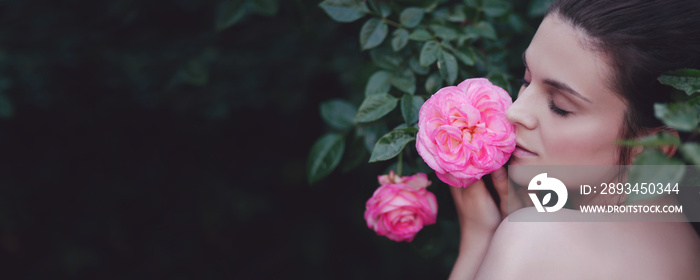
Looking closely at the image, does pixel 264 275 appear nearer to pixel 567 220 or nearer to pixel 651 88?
pixel 567 220

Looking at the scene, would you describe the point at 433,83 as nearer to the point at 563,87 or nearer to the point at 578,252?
the point at 563,87

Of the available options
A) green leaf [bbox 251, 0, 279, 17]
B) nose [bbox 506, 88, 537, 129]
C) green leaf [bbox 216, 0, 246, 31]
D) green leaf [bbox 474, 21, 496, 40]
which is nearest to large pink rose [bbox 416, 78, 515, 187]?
nose [bbox 506, 88, 537, 129]

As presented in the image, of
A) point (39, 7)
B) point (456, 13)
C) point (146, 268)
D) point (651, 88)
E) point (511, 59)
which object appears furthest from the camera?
point (146, 268)

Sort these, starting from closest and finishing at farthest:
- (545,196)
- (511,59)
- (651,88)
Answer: (651,88) < (545,196) < (511,59)

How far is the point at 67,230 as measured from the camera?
2521mm

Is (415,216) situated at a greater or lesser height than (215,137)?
lesser

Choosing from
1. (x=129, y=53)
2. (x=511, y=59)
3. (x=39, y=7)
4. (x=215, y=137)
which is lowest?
(x=511, y=59)

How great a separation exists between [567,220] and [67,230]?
89.7 inches

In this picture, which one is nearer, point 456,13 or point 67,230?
point 456,13

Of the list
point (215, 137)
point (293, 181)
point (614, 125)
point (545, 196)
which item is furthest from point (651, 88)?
point (215, 137)

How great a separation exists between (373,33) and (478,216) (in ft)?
1.71

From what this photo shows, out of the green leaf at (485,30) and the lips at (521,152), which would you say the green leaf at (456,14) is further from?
the lips at (521,152)

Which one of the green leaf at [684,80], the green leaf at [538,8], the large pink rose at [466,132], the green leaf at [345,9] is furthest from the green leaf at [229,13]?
the green leaf at [684,80]

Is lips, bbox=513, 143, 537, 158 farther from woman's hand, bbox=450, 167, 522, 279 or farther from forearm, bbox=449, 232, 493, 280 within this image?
forearm, bbox=449, 232, 493, 280
